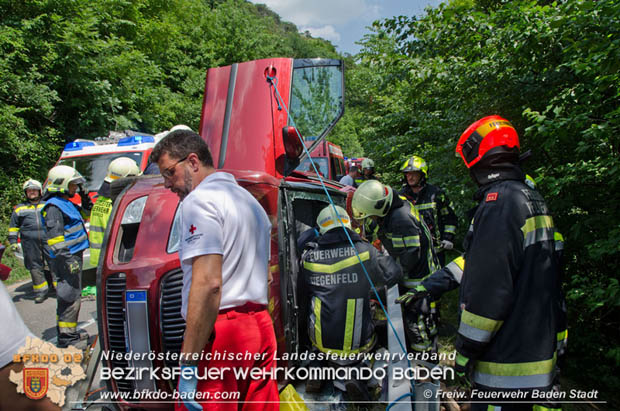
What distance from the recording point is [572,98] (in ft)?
9.97

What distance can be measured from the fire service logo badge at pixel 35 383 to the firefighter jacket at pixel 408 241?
287 cm

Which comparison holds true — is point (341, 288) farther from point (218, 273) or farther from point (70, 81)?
point (70, 81)

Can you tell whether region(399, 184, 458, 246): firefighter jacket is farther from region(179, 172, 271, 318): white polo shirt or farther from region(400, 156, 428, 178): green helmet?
region(179, 172, 271, 318): white polo shirt

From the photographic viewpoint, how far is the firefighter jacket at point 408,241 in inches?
137

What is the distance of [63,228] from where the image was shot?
Result: 4.51 metres

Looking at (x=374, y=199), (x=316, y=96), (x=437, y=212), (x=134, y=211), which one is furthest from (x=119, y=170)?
(x=437, y=212)

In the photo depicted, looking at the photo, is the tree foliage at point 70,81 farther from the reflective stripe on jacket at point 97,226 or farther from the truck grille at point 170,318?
the truck grille at point 170,318

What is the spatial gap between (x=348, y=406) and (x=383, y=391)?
0.37 metres

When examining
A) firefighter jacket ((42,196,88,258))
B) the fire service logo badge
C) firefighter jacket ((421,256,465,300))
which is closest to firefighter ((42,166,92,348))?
firefighter jacket ((42,196,88,258))

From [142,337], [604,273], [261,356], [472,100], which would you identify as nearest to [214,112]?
[142,337]

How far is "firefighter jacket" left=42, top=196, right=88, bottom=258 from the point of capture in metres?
4.41

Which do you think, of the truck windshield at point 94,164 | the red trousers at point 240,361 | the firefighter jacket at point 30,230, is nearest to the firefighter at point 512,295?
the red trousers at point 240,361

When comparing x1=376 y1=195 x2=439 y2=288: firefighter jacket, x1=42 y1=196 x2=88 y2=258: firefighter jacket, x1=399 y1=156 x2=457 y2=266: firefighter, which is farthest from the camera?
x1=399 y1=156 x2=457 y2=266: firefighter

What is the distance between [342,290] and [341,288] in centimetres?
2
